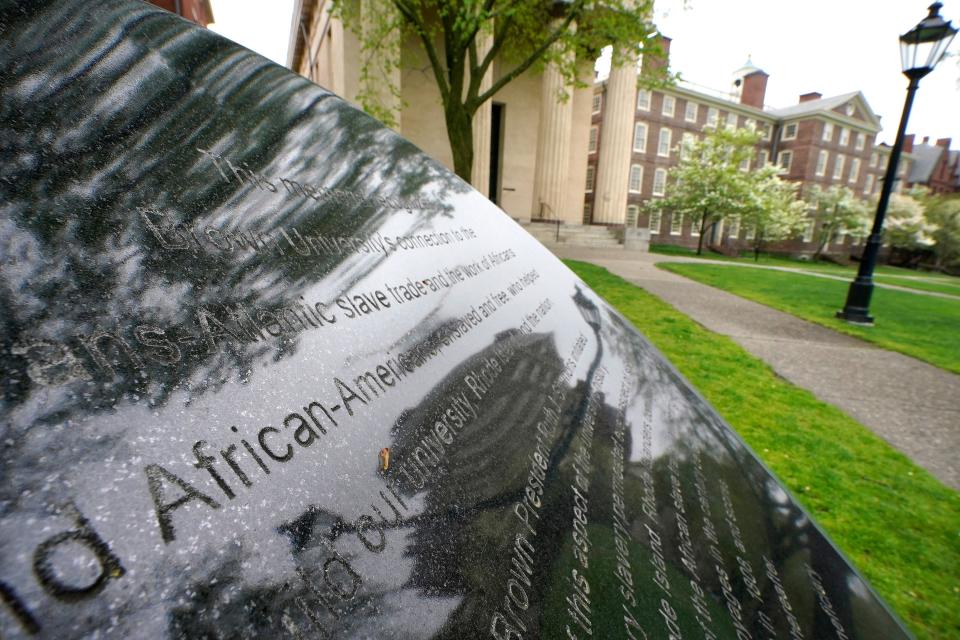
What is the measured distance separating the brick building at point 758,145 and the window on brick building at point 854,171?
0.35ft

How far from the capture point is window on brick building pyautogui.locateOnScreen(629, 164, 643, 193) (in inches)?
1728

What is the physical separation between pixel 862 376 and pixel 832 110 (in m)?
59.2

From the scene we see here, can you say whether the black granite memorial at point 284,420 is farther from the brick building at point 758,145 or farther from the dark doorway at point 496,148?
the brick building at point 758,145

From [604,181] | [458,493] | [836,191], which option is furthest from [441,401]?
[836,191]

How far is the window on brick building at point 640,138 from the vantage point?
43.1 meters

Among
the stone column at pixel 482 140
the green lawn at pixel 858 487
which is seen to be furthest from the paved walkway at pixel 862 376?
the stone column at pixel 482 140

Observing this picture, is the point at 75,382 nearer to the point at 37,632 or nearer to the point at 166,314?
the point at 166,314

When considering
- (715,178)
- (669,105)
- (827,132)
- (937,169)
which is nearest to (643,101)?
(669,105)

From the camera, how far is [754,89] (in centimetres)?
5050

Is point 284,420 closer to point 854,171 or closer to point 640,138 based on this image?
point 640,138

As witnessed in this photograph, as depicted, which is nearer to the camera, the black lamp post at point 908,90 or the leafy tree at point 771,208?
the black lamp post at point 908,90

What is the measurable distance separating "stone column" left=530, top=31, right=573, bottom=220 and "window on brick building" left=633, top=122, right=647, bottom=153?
26023 millimetres

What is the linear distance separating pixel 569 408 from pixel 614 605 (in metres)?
0.57

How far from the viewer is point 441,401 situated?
1160 millimetres
